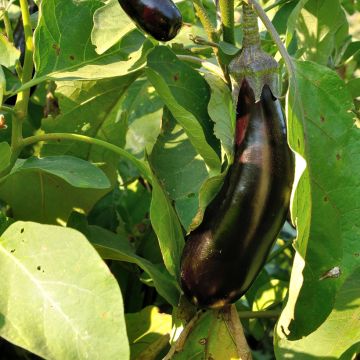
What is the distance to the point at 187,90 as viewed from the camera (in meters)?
1.07

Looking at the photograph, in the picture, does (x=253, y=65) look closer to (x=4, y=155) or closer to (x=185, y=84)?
(x=185, y=84)

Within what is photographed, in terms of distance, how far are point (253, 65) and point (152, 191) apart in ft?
0.66

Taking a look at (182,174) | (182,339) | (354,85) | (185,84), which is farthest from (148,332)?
(354,85)

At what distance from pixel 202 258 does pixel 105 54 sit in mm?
315

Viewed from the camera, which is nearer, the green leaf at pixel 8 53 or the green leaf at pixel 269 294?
the green leaf at pixel 8 53

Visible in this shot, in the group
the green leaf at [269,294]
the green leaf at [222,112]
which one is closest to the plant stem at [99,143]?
the green leaf at [222,112]

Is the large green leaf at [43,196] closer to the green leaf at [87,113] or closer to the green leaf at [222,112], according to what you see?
the green leaf at [87,113]

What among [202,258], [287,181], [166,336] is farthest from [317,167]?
[166,336]

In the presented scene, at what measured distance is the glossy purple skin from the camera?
0.90 m

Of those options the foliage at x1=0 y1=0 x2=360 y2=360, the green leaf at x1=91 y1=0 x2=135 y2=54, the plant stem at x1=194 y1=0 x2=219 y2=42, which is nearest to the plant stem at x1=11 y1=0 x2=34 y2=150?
the foliage at x1=0 y1=0 x2=360 y2=360

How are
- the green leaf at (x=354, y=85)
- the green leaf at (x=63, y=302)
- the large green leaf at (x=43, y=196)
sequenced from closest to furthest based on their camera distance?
1. the green leaf at (x=63, y=302)
2. the large green leaf at (x=43, y=196)
3. the green leaf at (x=354, y=85)

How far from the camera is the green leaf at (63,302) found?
2.54ft

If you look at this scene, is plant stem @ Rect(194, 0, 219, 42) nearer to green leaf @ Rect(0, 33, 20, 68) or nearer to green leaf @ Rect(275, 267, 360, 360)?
green leaf @ Rect(0, 33, 20, 68)

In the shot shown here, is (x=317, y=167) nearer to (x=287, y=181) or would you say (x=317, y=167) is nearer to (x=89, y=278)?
(x=287, y=181)
